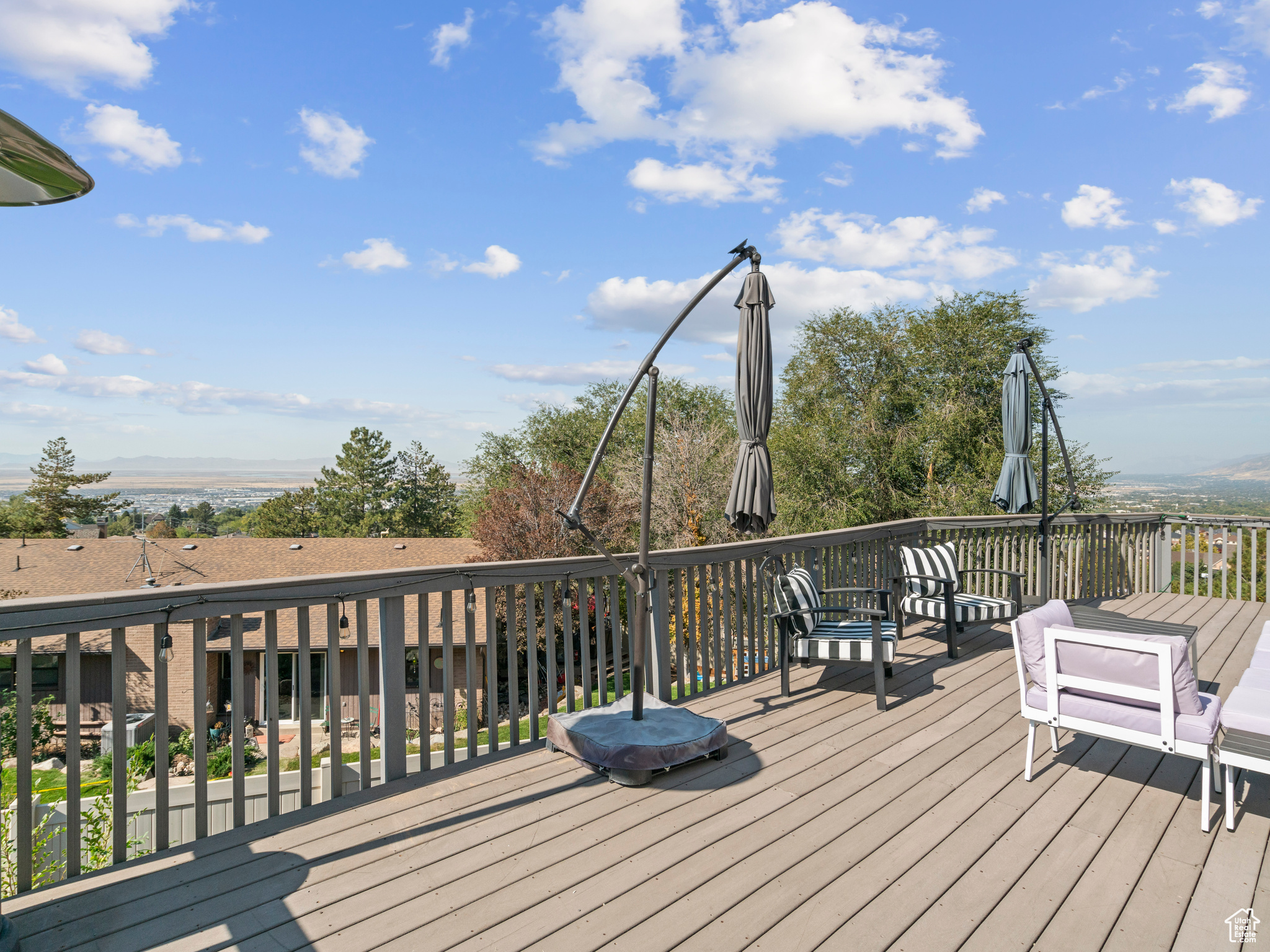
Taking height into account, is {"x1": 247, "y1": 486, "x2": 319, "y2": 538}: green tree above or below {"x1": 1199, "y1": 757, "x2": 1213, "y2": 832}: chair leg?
below

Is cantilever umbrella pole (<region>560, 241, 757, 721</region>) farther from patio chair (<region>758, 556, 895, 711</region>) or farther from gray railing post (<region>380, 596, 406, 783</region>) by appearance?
patio chair (<region>758, 556, 895, 711</region>)

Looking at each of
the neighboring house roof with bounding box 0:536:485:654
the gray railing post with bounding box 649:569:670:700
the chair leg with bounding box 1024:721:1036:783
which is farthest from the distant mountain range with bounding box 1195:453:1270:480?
the gray railing post with bounding box 649:569:670:700

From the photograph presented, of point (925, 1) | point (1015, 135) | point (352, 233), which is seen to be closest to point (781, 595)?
point (925, 1)

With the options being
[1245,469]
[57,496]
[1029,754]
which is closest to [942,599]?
[1029,754]

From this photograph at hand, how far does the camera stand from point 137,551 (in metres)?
21.3

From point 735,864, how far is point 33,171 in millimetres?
2676

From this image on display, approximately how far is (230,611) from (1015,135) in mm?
18458

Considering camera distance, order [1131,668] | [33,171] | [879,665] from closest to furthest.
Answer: [33,171]
[1131,668]
[879,665]

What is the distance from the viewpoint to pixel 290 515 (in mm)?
41938

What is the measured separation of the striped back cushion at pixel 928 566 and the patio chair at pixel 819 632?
1.14 meters

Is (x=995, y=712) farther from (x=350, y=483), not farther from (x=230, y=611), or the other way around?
(x=350, y=483)

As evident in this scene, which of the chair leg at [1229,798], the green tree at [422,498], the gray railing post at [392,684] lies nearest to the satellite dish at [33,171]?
the gray railing post at [392,684]

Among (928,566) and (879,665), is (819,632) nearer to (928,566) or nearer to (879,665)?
(879,665)

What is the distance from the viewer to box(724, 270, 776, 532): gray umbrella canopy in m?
3.34
